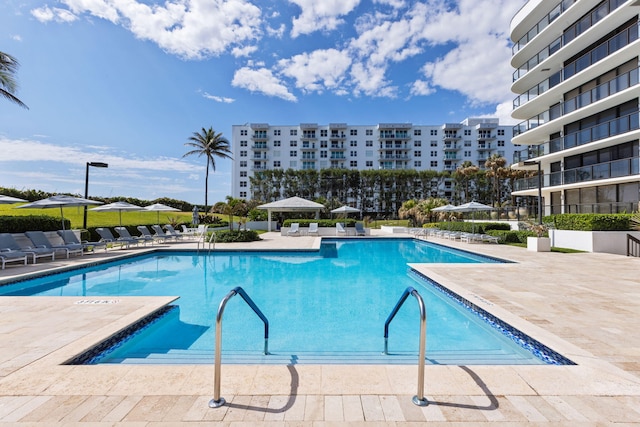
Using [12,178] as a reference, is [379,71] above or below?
above

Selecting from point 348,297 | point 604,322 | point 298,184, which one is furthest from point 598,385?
point 298,184

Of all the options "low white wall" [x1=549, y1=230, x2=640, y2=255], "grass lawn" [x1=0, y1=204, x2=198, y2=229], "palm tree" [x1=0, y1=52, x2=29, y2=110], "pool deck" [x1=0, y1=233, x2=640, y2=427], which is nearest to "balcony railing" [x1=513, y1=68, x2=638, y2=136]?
"low white wall" [x1=549, y1=230, x2=640, y2=255]

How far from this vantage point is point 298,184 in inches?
2090

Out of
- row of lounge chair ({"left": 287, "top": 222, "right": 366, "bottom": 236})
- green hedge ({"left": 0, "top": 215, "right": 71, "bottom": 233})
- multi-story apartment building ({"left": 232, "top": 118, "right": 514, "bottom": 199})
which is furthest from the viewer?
multi-story apartment building ({"left": 232, "top": 118, "right": 514, "bottom": 199})

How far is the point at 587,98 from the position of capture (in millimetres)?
18984

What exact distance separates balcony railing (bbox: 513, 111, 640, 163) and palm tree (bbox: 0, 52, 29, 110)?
32.5 metres

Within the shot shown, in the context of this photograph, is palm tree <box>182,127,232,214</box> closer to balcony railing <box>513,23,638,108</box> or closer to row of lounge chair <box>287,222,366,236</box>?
row of lounge chair <box>287,222,366,236</box>

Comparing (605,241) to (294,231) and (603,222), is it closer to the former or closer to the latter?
(603,222)

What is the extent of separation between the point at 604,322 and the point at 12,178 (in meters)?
36.9

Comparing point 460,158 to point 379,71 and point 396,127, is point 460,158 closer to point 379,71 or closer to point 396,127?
point 396,127

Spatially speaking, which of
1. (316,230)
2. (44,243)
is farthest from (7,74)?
(316,230)

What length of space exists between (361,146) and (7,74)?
171ft

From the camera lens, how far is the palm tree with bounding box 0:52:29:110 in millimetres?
14867

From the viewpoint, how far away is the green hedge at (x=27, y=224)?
12.1 m
